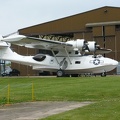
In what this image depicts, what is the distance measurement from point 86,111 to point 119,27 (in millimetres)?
52693

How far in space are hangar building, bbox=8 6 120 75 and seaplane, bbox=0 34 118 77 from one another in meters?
15.2

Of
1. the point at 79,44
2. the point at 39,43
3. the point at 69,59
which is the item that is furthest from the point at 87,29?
the point at 39,43

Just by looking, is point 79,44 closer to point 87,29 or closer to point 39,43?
point 39,43

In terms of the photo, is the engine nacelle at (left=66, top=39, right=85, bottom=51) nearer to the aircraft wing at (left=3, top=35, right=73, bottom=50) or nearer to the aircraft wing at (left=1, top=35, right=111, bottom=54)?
the aircraft wing at (left=1, top=35, right=111, bottom=54)

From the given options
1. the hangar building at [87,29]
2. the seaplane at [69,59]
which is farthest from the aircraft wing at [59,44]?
the hangar building at [87,29]

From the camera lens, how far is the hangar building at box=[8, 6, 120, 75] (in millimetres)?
64062

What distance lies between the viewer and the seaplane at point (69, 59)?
44531 millimetres

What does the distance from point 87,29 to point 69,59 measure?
70.3ft

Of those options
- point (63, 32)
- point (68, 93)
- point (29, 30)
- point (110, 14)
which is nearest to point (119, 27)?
point (110, 14)

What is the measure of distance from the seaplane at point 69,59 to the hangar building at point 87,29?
15.2 m

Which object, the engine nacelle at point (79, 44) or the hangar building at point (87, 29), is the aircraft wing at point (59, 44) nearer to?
the engine nacelle at point (79, 44)

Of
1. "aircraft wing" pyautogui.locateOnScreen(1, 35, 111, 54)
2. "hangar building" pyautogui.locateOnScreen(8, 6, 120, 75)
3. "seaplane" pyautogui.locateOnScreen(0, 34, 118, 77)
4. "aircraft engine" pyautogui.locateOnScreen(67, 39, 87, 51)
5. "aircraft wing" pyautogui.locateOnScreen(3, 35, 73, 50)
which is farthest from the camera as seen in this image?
"hangar building" pyautogui.locateOnScreen(8, 6, 120, 75)

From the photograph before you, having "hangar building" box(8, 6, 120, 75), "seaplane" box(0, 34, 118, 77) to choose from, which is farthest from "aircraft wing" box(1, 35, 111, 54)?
→ "hangar building" box(8, 6, 120, 75)

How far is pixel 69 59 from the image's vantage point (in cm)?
4694
